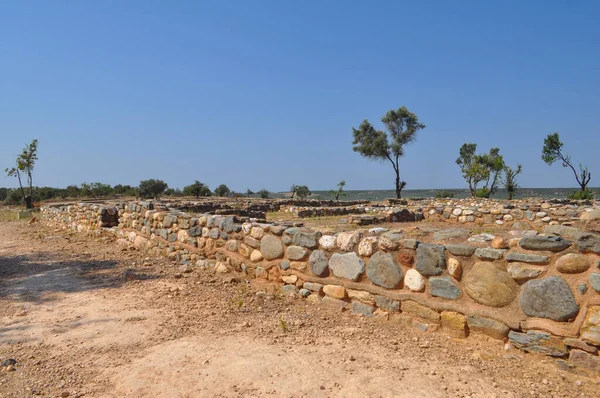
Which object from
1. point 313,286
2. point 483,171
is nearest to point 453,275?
point 313,286

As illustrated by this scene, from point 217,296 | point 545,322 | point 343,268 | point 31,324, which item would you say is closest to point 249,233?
point 217,296

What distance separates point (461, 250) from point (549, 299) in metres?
0.77

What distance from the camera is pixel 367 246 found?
419cm

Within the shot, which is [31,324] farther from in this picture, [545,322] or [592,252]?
[592,252]

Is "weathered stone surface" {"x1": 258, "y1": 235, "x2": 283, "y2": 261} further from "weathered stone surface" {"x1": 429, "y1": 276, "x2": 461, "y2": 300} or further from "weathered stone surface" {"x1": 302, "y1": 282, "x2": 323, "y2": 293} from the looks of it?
"weathered stone surface" {"x1": 429, "y1": 276, "x2": 461, "y2": 300}

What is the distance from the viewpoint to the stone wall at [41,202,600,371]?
2898 millimetres

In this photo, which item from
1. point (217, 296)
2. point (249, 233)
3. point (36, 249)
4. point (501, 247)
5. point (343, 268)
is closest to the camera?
point (501, 247)

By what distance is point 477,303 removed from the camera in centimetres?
337

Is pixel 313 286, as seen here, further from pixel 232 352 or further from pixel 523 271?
pixel 523 271

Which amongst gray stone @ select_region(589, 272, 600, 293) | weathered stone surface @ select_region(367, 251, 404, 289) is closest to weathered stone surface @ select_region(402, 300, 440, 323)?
weathered stone surface @ select_region(367, 251, 404, 289)

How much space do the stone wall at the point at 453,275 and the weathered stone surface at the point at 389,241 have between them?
11mm

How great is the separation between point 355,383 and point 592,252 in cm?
204

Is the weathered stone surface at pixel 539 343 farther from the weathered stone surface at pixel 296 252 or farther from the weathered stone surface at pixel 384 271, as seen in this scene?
the weathered stone surface at pixel 296 252

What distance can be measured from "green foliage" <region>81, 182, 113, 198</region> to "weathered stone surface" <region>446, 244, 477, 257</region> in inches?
1514
